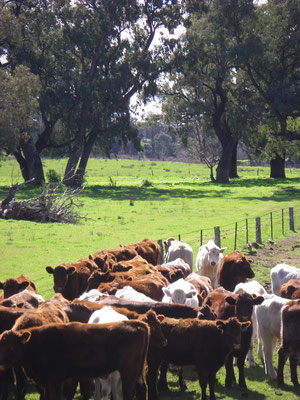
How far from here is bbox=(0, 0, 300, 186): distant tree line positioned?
41.8 metres

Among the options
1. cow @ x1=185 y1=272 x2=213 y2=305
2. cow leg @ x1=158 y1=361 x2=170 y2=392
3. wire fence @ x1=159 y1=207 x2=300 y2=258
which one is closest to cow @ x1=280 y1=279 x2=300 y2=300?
cow @ x1=185 y1=272 x2=213 y2=305

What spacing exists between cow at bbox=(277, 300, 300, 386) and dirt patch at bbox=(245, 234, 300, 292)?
595cm

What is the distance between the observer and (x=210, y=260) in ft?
48.3

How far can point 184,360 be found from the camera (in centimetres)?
854

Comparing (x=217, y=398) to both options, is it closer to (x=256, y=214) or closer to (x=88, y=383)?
(x=88, y=383)

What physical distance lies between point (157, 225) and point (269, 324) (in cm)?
1672

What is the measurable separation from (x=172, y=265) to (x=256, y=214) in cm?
1751

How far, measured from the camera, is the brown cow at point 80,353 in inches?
291

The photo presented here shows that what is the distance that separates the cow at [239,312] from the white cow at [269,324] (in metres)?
0.46

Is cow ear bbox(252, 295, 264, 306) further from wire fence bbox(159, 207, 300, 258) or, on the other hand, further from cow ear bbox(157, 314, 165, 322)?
wire fence bbox(159, 207, 300, 258)

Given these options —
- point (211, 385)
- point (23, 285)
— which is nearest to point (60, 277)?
point (23, 285)

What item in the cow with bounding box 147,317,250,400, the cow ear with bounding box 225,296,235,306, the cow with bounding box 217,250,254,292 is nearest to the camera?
the cow with bounding box 147,317,250,400

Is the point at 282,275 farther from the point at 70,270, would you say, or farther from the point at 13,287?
the point at 13,287

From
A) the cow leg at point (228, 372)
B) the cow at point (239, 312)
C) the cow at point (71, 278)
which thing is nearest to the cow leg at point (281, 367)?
the cow at point (239, 312)
